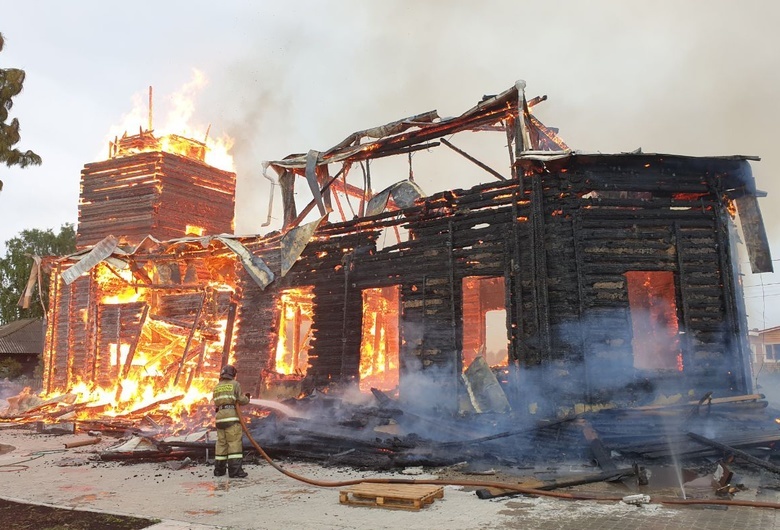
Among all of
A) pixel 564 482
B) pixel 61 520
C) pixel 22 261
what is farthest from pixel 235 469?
pixel 22 261

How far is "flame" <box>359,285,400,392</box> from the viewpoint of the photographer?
18.8 metres

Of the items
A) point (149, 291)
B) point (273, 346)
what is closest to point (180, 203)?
point (149, 291)

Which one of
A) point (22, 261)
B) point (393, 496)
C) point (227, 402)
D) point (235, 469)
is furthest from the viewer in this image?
point (22, 261)

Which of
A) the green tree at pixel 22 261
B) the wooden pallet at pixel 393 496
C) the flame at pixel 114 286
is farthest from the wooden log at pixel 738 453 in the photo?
the green tree at pixel 22 261

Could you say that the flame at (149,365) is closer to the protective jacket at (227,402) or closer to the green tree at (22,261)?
the protective jacket at (227,402)

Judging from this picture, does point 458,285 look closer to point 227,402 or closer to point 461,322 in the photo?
point 461,322

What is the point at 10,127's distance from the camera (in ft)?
62.9

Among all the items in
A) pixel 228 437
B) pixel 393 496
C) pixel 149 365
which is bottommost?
pixel 393 496

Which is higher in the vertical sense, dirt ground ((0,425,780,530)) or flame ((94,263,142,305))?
flame ((94,263,142,305))

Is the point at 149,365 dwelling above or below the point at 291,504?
above

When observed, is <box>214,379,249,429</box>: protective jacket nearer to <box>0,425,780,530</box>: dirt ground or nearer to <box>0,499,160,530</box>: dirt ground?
<box>0,425,780,530</box>: dirt ground

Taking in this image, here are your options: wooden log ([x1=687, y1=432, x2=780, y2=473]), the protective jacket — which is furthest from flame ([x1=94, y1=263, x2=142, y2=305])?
wooden log ([x1=687, y1=432, x2=780, y2=473])

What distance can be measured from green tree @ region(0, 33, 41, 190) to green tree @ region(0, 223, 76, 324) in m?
21.1

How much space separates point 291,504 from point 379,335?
43.0ft
